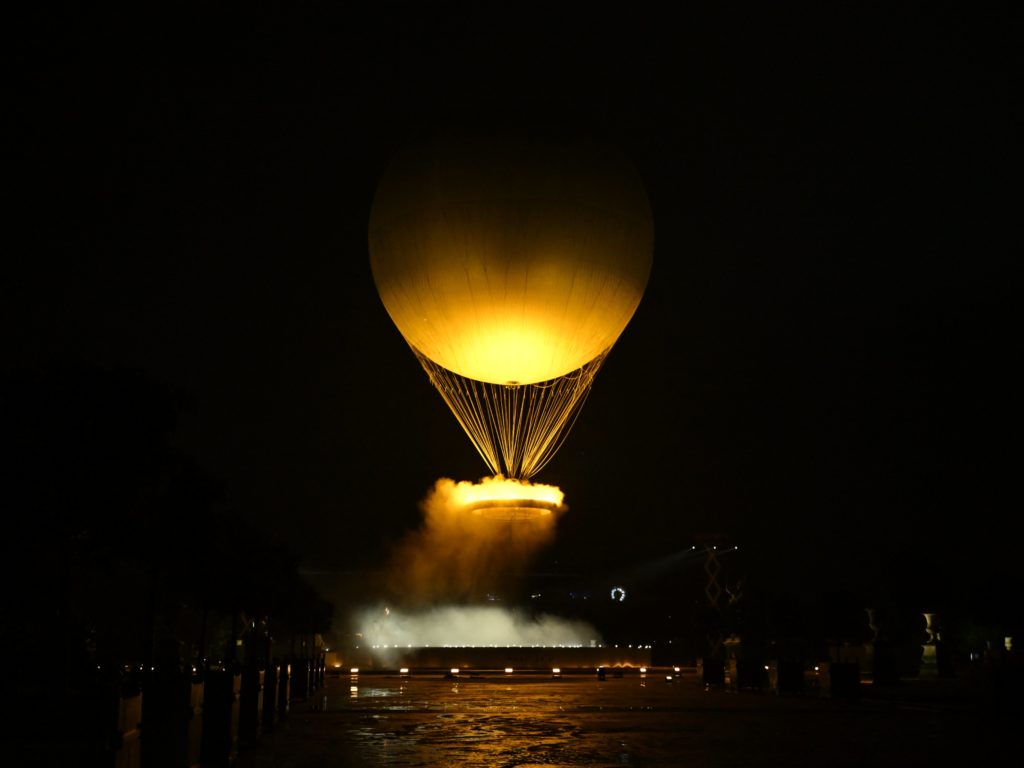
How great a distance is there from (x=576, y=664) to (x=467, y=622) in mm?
41409

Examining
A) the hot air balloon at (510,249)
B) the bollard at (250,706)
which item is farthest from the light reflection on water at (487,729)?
the hot air balloon at (510,249)

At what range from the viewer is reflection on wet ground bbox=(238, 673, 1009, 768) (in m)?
15.9

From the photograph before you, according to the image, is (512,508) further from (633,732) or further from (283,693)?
(633,732)

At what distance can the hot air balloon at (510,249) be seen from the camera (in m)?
32.4

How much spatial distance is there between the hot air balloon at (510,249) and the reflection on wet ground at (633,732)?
1077cm

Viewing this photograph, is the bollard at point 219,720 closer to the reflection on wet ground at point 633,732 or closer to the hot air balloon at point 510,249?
the reflection on wet ground at point 633,732

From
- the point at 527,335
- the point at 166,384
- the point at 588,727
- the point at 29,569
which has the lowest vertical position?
the point at 588,727

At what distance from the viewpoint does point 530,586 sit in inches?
5566

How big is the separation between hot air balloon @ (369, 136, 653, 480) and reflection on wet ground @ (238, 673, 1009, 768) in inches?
424

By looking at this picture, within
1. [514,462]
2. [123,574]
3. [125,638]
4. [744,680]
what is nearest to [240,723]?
[744,680]

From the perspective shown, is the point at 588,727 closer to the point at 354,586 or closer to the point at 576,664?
the point at 576,664

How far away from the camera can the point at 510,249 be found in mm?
33062

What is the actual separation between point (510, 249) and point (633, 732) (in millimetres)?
16098

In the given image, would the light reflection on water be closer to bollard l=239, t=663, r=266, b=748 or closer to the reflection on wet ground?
the reflection on wet ground
